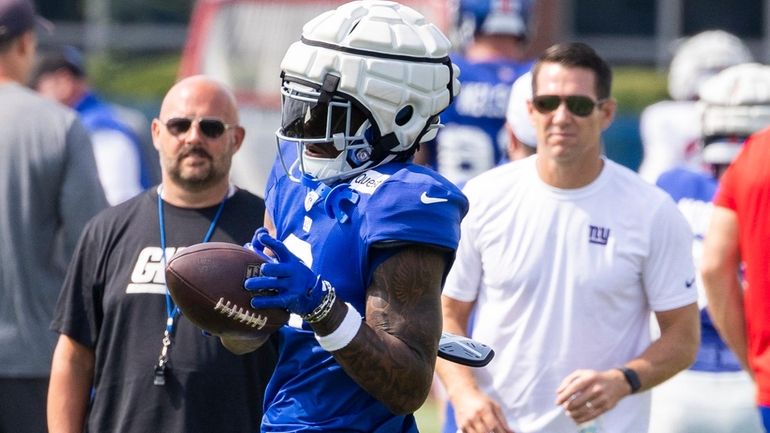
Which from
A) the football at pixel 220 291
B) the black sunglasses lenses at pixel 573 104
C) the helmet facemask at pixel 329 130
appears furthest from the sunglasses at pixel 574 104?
the football at pixel 220 291

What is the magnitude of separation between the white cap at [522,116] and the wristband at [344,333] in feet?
7.60

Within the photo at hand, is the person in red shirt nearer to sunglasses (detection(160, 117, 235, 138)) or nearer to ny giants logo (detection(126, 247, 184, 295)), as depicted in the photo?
sunglasses (detection(160, 117, 235, 138))

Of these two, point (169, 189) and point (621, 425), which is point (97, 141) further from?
point (621, 425)

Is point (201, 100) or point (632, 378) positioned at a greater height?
point (201, 100)

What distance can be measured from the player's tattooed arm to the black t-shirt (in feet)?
3.97

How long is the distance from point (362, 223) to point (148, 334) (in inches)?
54.6

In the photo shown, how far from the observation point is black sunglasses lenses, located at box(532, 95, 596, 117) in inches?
192

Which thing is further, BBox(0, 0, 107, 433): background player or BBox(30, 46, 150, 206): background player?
BBox(30, 46, 150, 206): background player

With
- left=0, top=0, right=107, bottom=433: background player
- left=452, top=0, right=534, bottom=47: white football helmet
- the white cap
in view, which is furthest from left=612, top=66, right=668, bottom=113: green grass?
left=0, top=0, right=107, bottom=433: background player

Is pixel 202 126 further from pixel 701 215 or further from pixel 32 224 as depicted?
pixel 701 215

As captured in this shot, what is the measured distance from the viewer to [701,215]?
19.7 feet

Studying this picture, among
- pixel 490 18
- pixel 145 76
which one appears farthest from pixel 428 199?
pixel 145 76

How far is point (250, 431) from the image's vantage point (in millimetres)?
4504

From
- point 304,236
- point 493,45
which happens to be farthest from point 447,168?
point 304,236
